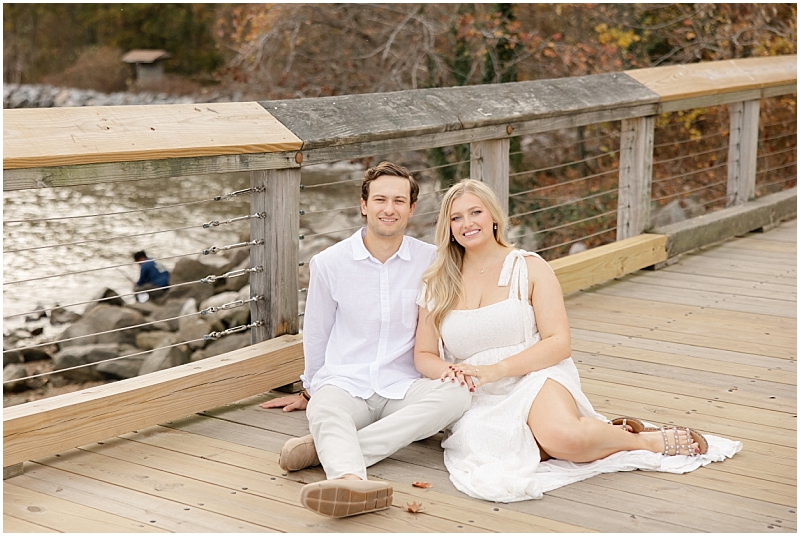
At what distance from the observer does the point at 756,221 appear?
6461 mm

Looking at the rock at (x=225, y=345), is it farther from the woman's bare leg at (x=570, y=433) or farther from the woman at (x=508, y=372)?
the woman's bare leg at (x=570, y=433)

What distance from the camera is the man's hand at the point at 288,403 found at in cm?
346

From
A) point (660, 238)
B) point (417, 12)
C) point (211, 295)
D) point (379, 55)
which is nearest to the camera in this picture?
point (660, 238)

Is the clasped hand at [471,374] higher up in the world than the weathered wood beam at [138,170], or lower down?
Result: lower down

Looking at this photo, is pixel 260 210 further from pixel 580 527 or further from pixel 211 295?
pixel 211 295

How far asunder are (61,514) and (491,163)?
2.57m

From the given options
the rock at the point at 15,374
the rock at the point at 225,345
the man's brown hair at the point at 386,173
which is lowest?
the rock at the point at 15,374

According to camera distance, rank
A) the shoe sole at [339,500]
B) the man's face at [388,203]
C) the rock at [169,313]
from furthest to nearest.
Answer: the rock at [169,313], the man's face at [388,203], the shoe sole at [339,500]

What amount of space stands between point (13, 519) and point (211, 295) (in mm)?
6230

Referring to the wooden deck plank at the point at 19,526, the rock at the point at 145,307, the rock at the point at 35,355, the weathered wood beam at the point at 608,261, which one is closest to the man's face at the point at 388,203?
the wooden deck plank at the point at 19,526

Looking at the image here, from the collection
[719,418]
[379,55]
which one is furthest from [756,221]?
[379,55]

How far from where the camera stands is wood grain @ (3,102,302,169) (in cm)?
272

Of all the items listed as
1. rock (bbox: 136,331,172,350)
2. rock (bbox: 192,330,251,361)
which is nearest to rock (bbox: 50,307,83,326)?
rock (bbox: 136,331,172,350)

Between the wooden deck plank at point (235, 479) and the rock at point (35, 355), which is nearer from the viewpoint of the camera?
the wooden deck plank at point (235, 479)
